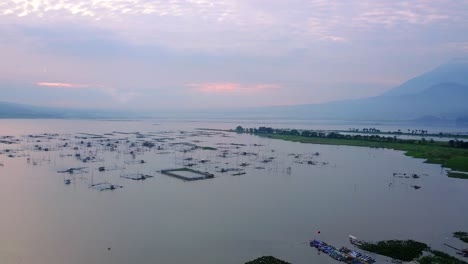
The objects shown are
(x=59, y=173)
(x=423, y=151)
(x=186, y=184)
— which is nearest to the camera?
(x=186, y=184)

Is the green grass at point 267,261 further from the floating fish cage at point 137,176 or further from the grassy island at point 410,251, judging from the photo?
the floating fish cage at point 137,176

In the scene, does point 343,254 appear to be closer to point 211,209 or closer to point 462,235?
point 462,235

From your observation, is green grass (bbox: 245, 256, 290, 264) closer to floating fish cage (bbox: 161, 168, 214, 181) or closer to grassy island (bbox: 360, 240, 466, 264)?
grassy island (bbox: 360, 240, 466, 264)

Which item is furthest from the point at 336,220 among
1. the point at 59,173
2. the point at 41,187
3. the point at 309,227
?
the point at 59,173

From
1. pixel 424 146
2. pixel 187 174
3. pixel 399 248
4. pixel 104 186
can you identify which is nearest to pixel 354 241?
pixel 399 248

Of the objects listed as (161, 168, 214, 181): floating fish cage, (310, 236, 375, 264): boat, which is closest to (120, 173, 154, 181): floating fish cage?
(161, 168, 214, 181): floating fish cage

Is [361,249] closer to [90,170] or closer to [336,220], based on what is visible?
[336,220]
